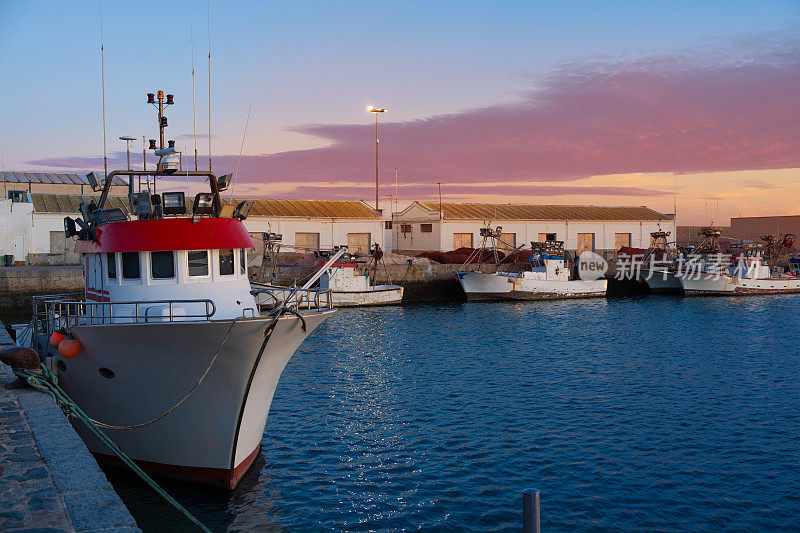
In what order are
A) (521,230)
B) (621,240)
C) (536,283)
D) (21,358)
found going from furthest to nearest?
1. (621,240)
2. (521,230)
3. (536,283)
4. (21,358)

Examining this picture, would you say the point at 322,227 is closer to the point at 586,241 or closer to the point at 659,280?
the point at 586,241

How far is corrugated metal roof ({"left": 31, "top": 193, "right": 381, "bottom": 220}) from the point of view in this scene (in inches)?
2083

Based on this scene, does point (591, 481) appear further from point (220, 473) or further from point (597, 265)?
point (597, 265)

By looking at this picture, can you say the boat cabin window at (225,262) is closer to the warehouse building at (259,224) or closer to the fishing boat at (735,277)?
the warehouse building at (259,224)

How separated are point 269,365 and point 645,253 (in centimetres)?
5883

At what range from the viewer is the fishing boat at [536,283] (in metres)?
50.2

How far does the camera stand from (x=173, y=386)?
11.9m

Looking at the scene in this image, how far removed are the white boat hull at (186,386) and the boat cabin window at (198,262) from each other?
2.18m

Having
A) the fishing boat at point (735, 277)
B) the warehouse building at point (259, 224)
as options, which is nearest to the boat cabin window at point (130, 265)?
the warehouse building at point (259, 224)

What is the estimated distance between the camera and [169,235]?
1302 cm

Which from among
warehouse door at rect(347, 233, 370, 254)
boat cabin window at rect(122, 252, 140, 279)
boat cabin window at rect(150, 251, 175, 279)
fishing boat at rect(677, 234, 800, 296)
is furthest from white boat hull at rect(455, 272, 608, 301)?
boat cabin window at rect(122, 252, 140, 279)

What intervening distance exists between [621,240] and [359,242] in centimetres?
3268

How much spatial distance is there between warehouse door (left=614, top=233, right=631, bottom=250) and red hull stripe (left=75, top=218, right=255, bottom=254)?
6741 centimetres

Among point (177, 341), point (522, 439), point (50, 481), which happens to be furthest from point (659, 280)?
point (50, 481)
